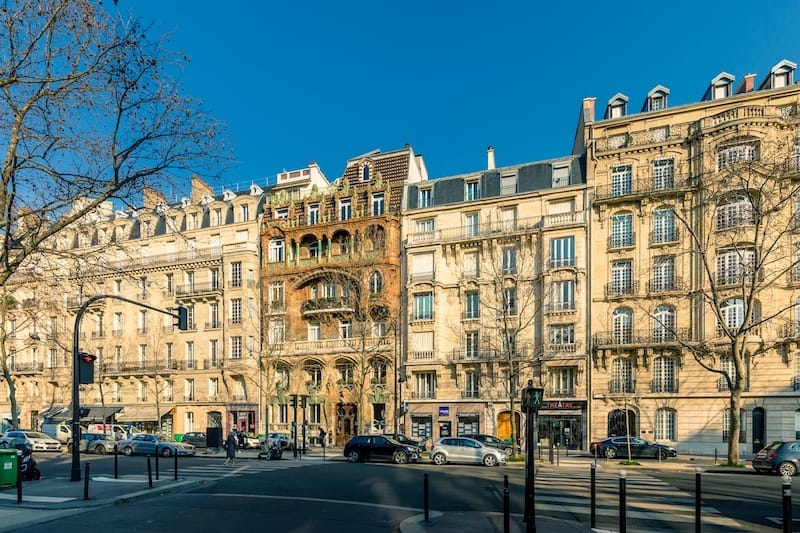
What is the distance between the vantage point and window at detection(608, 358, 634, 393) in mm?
34156

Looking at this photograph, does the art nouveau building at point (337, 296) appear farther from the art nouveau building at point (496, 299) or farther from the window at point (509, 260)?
the window at point (509, 260)

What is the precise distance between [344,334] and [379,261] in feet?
20.2

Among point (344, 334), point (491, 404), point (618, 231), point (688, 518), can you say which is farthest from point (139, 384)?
point (688, 518)

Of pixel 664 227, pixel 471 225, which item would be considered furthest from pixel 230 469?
pixel 664 227

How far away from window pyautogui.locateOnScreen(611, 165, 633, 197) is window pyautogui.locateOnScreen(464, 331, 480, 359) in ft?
40.9

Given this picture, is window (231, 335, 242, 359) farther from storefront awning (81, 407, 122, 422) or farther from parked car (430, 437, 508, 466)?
parked car (430, 437, 508, 466)

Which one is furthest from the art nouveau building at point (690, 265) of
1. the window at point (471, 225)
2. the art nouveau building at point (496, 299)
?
the window at point (471, 225)

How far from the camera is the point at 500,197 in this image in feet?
128

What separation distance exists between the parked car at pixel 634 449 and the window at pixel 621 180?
1487cm

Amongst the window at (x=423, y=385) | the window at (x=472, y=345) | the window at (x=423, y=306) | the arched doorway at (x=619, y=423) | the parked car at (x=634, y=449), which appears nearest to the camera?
the parked car at (x=634, y=449)

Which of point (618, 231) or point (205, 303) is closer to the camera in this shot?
point (618, 231)

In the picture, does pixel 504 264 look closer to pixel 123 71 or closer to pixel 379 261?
pixel 379 261

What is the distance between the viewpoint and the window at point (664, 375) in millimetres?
33312

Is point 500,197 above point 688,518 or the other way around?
above
